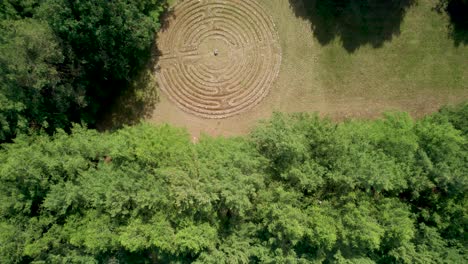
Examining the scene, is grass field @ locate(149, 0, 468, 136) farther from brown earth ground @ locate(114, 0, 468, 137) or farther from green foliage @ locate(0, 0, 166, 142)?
green foliage @ locate(0, 0, 166, 142)

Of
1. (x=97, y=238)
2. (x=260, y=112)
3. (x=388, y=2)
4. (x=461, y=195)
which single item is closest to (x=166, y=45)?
(x=260, y=112)

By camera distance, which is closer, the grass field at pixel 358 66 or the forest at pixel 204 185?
the forest at pixel 204 185

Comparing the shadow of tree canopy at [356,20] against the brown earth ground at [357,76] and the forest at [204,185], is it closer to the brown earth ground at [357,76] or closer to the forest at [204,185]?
the brown earth ground at [357,76]

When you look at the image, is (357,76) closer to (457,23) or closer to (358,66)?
(358,66)

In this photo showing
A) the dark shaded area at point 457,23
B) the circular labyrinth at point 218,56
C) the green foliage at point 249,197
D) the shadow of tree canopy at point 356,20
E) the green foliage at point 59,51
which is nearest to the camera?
the green foliage at point 249,197

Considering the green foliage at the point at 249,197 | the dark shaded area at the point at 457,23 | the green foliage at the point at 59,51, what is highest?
the dark shaded area at the point at 457,23

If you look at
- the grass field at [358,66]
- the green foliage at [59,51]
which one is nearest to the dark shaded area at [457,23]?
the grass field at [358,66]

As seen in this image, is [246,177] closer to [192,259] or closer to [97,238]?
[192,259]

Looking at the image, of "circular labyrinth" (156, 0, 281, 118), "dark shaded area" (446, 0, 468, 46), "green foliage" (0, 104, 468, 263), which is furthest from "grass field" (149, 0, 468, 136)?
"green foliage" (0, 104, 468, 263)
